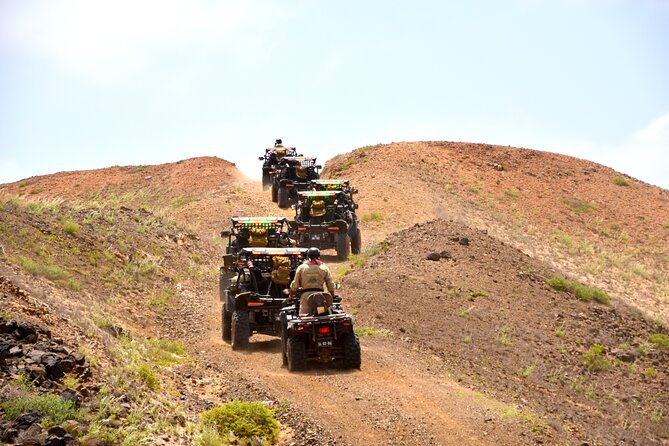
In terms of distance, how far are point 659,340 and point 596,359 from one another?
3370mm

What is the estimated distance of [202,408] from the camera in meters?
11.8

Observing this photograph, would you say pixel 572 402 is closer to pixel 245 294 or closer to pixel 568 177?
pixel 245 294

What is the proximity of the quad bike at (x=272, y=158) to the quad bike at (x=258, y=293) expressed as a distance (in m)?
24.8

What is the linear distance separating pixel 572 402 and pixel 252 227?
1041 cm

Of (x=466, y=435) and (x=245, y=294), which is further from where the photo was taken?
(x=245, y=294)

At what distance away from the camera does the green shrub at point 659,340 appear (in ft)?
74.2

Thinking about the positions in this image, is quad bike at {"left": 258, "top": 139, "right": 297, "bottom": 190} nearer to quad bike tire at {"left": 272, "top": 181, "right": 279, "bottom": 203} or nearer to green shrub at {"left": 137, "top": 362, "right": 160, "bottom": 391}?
quad bike tire at {"left": 272, "top": 181, "right": 279, "bottom": 203}

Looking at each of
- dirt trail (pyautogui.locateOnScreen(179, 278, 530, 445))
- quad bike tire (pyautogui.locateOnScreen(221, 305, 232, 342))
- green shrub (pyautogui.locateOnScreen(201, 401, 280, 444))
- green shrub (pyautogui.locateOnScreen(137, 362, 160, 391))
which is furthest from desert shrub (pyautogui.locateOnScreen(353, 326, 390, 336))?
green shrub (pyautogui.locateOnScreen(201, 401, 280, 444))

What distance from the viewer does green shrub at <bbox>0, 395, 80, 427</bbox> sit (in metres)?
8.79

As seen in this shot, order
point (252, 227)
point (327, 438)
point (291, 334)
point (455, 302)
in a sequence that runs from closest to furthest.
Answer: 1. point (327, 438)
2. point (291, 334)
3. point (455, 302)
4. point (252, 227)

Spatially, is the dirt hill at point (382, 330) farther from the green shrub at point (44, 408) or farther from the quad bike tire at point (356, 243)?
the quad bike tire at point (356, 243)

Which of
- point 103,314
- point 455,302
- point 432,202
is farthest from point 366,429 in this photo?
point 432,202

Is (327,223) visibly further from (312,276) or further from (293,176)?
(312,276)

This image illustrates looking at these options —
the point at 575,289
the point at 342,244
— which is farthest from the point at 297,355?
the point at 575,289
